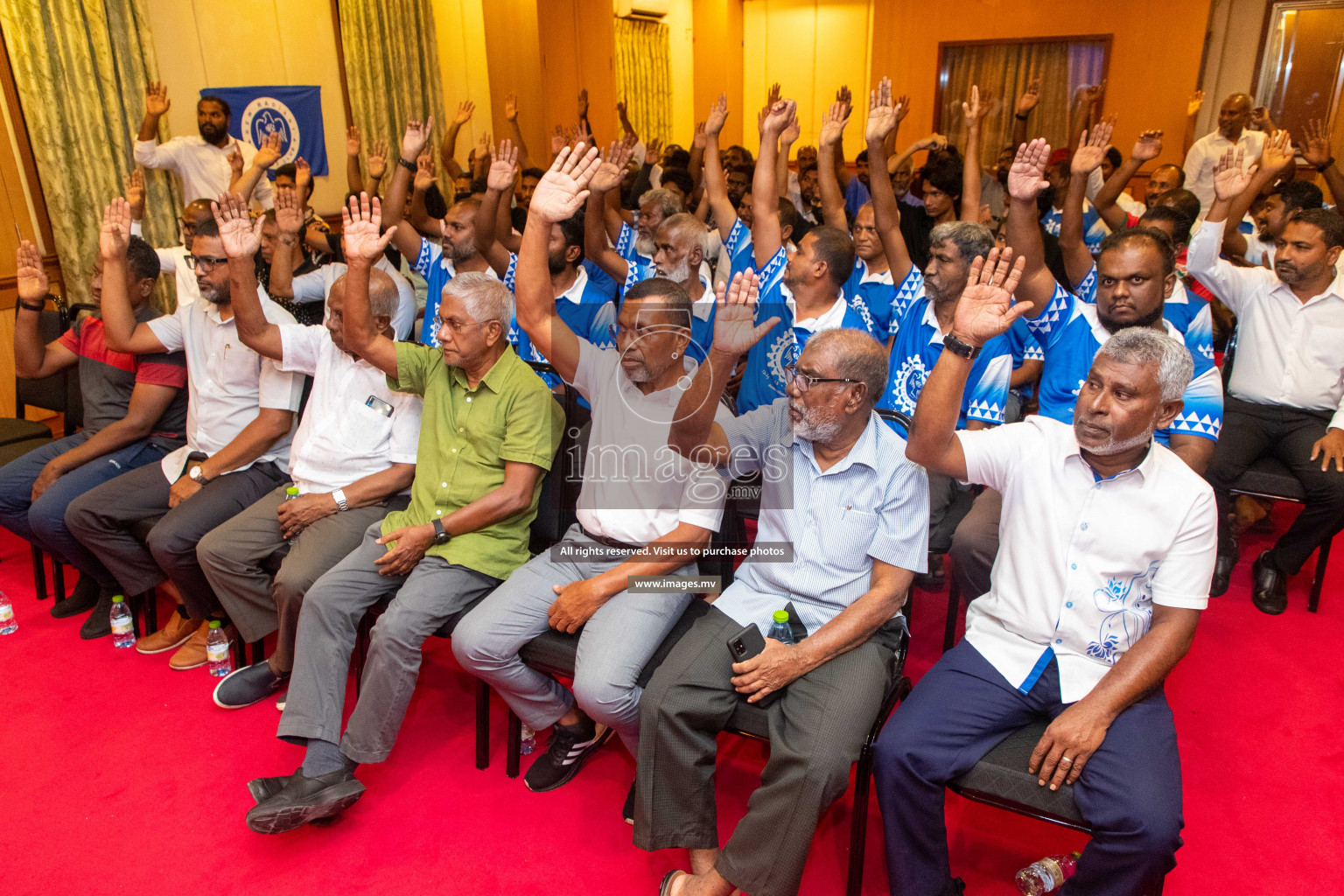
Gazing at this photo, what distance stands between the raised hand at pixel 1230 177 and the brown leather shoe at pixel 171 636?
415cm

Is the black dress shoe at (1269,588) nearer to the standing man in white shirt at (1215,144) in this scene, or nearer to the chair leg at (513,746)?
the chair leg at (513,746)

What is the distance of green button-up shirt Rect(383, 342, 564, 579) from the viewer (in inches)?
98.0

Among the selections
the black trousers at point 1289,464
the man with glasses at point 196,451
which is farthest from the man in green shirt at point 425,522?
the black trousers at point 1289,464

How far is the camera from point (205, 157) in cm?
573

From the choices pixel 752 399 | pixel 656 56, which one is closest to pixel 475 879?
pixel 752 399

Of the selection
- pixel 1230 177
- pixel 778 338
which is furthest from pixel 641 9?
pixel 1230 177

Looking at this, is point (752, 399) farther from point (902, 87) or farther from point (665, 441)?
point (902, 87)

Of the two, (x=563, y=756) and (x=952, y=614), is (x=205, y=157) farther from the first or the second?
(x=952, y=614)

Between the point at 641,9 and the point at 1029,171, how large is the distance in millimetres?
8347

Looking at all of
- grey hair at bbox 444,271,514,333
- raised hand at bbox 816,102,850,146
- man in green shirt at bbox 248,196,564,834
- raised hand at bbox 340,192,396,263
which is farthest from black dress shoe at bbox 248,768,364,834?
raised hand at bbox 816,102,850,146

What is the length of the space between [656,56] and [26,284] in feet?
27.9

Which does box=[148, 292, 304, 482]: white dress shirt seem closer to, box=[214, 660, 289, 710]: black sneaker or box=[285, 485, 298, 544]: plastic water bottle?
box=[285, 485, 298, 544]: plastic water bottle

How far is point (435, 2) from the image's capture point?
8438 mm

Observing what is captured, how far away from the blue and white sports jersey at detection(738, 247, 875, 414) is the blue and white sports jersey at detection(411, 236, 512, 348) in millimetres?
1244
